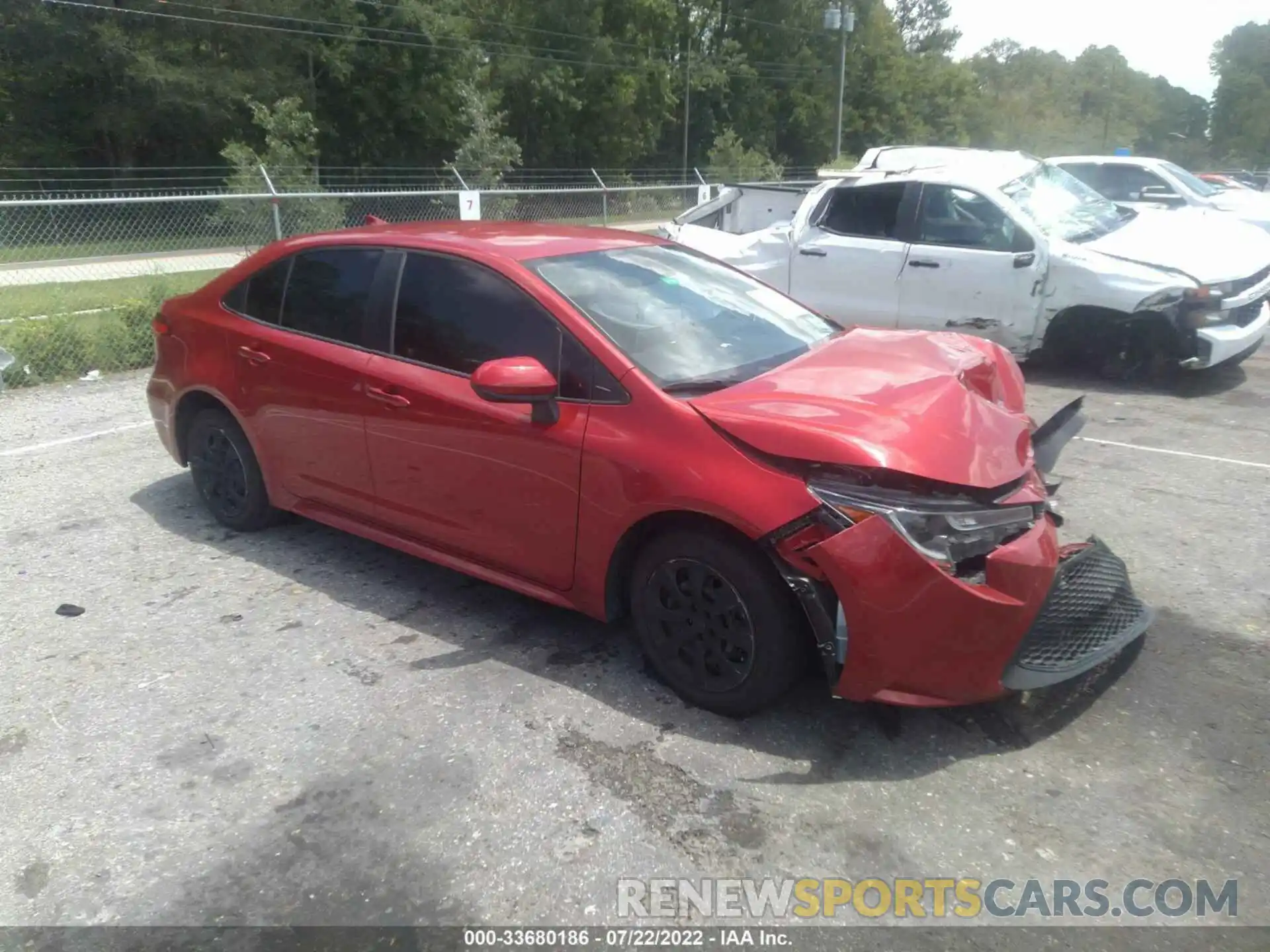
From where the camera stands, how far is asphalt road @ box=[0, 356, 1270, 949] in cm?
282

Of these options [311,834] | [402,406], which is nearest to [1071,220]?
[402,406]

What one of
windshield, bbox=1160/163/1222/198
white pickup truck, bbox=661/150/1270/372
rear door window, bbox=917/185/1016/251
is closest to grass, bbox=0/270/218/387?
white pickup truck, bbox=661/150/1270/372

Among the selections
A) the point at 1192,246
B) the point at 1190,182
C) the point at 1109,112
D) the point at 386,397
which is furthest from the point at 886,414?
the point at 1109,112

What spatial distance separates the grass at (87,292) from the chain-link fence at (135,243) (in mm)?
33

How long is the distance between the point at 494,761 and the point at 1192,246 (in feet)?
25.4

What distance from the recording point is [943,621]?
3.05 metres

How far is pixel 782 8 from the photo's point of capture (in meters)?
52.2

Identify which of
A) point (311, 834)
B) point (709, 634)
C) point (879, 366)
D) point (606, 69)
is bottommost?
point (311, 834)

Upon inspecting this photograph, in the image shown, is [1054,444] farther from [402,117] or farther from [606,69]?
[606,69]

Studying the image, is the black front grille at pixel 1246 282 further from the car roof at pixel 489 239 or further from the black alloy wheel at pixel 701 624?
the black alloy wheel at pixel 701 624

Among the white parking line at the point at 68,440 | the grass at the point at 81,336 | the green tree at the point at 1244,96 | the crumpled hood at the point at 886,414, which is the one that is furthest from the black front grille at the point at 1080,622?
the green tree at the point at 1244,96

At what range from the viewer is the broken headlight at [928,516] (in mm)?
3062

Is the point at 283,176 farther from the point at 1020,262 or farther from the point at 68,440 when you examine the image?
the point at 1020,262

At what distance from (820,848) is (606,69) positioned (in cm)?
4222
